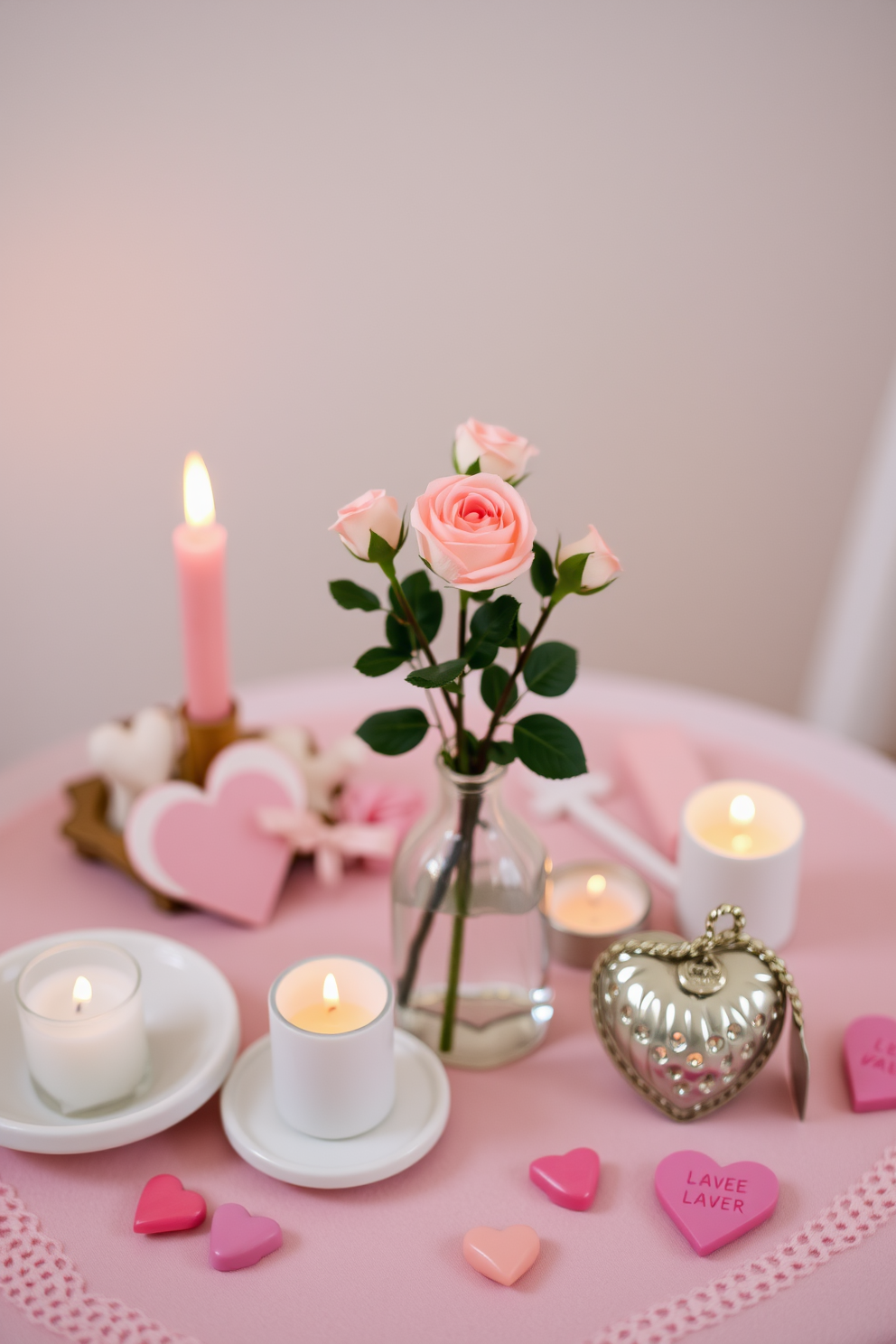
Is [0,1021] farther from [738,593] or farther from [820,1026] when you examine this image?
[738,593]

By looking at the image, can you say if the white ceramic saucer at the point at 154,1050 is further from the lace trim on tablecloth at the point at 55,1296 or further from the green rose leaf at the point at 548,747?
the green rose leaf at the point at 548,747

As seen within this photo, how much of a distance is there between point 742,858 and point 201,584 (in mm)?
484

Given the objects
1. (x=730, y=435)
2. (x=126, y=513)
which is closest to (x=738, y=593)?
(x=730, y=435)

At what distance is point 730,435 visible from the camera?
2037mm

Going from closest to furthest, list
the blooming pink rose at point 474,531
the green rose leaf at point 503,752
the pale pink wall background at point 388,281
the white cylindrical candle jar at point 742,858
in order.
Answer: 1. the blooming pink rose at point 474,531
2. the green rose leaf at point 503,752
3. the white cylindrical candle jar at point 742,858
4. the pale pink wall background at point 388,281

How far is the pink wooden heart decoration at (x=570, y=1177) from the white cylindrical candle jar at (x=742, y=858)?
24 centimetres

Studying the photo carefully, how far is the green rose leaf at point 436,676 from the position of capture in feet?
2.19

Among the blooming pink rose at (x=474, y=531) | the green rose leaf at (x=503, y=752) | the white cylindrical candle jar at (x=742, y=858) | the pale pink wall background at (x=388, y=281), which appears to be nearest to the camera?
the blooming pink rose at (x=474, y=531)

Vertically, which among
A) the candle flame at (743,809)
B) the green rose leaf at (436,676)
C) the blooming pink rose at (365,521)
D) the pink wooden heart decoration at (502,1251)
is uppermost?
the blooming pink rose at (365,521)

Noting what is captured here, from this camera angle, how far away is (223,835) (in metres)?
1.01

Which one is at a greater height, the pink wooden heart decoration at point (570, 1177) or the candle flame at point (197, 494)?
the candle flame at point (197, 494)

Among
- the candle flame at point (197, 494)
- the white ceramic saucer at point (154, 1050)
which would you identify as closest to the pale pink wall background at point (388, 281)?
the candle flame at point (197, 494)

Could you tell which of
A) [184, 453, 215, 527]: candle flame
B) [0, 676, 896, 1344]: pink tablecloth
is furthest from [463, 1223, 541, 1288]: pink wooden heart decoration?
[184, 453, 215, 527]: candle flame

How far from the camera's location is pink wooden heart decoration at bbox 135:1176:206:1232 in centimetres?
72
